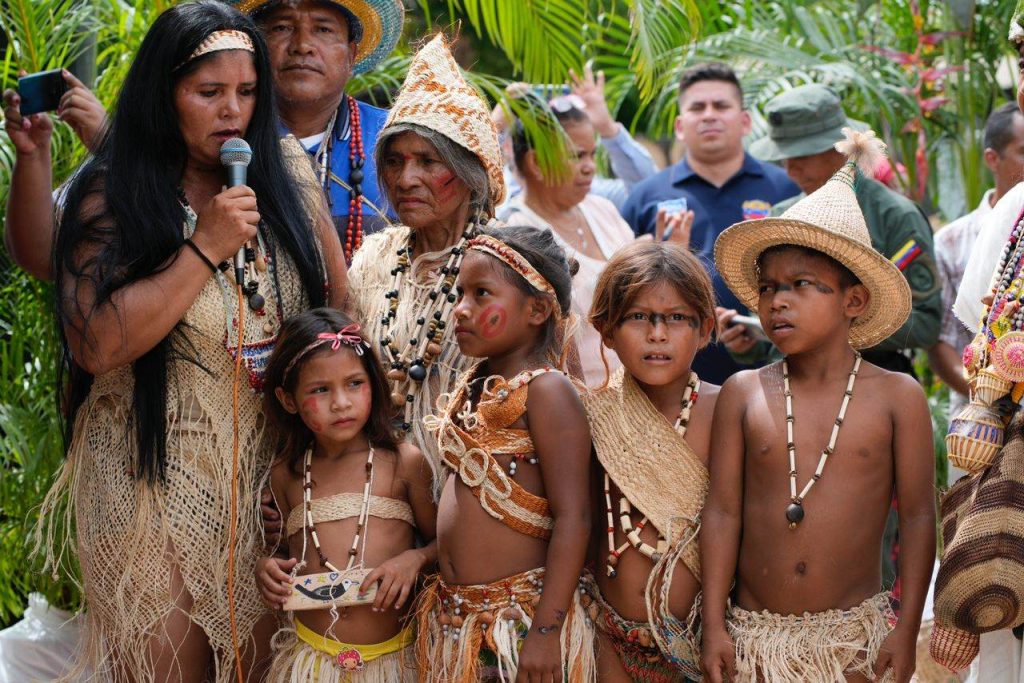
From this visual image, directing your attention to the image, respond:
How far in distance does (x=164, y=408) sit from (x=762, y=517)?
1.54m

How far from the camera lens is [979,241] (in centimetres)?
337

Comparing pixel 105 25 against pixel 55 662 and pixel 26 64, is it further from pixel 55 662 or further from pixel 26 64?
pixel 55 662

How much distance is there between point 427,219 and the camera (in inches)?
138

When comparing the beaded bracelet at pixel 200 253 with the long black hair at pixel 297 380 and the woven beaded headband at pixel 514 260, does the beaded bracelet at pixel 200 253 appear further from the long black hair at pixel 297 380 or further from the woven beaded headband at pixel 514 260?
the woven beaded headband at pixel 514 260

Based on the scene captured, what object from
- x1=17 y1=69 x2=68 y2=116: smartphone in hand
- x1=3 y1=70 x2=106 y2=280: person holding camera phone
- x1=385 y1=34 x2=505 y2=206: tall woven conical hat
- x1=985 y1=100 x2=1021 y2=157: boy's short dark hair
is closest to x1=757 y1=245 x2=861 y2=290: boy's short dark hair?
x1=385 y1=34 x2=505 y2=206: tall woven conical hat

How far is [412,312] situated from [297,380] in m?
0.43

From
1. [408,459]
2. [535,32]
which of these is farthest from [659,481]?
[535,32]

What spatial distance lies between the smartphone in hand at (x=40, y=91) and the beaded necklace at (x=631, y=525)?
1919 millimetres

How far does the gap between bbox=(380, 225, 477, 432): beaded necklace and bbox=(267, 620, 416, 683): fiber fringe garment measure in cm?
60

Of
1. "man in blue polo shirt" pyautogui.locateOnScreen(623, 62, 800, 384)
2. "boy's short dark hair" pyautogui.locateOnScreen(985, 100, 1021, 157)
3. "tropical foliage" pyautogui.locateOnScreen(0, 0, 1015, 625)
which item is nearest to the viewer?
"tropical foliage" pyautogui.locateOnScreen(0, 0, 1015, 625)

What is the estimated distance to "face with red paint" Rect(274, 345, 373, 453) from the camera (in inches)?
127

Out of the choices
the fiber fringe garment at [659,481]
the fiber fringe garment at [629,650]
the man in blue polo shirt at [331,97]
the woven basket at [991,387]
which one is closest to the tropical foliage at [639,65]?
the man in blue polo shirt at [331,97]

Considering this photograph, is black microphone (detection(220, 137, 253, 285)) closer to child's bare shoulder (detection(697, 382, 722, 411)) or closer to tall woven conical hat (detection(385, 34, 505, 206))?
tall woven conical hat (detection(385, 34, 505, 206))

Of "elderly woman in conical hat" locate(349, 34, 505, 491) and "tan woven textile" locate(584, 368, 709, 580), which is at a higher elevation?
"elderly woman in conical hat" locate(349, 34, 505, 491)
